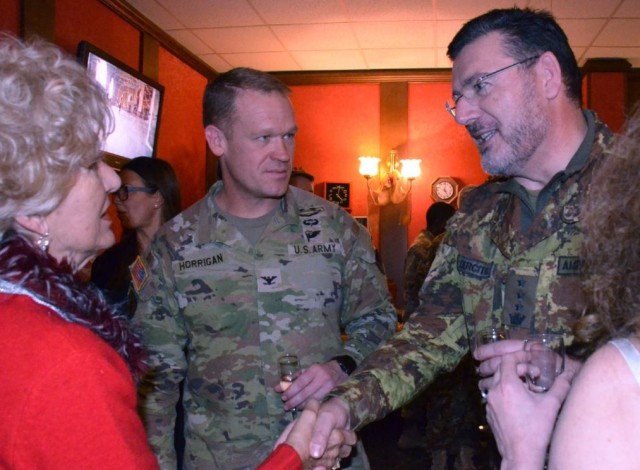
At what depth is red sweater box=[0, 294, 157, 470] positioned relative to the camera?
0.95 m

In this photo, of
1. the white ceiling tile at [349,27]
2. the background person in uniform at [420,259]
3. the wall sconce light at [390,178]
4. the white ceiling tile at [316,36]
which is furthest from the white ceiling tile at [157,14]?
the background person in uniform at [420,259]

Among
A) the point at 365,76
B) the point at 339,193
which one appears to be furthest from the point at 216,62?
the point at 339,193

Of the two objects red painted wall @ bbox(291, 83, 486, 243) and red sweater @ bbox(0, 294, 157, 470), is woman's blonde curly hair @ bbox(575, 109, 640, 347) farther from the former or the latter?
red painted wall @ bbox(291, 83, 486, 243)

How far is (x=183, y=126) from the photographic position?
6883mm

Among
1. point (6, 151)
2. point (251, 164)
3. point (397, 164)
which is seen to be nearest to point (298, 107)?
point (397, 164)

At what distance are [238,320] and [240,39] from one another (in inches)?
198

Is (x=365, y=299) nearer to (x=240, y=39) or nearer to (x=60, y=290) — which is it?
(x=60, y=290)

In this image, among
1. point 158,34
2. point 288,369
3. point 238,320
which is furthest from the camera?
point 158,34

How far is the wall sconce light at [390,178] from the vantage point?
7484 mm

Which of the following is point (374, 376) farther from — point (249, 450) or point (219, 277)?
point (219, 277)

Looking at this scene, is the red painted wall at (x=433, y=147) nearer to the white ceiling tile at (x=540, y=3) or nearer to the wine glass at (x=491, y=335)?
the white ceiling tile at (x=540, y=3)

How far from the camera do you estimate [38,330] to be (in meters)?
1.01

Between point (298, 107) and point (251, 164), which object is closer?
point (251, 164)

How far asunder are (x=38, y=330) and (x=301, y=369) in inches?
47.3
